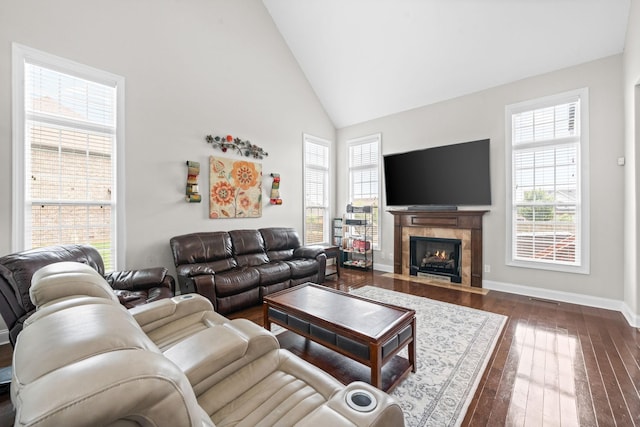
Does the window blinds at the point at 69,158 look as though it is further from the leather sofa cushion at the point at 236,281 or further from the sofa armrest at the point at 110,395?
the sofa armrest at the point at 110,395

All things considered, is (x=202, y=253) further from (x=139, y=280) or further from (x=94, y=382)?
(x=94, y=382)

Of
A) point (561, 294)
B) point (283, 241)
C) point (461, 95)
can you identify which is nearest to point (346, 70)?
point (461, 95)

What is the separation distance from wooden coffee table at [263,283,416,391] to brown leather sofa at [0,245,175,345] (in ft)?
3.98

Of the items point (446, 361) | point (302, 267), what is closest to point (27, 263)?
point (302, 267)

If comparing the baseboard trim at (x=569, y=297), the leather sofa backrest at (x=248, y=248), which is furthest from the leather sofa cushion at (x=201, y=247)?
the baseboard trim at (x=569, y=297)

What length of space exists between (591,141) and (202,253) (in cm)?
547

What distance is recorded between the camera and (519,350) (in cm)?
262

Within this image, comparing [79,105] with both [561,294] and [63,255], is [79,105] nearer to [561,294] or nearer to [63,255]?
[63,255]

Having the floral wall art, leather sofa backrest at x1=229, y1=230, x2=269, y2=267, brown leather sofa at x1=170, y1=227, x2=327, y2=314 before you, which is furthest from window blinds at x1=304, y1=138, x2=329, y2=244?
leather sofa backrest at x1=229, y1=230, x2=269, y2=267

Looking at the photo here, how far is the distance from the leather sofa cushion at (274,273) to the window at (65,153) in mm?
1811

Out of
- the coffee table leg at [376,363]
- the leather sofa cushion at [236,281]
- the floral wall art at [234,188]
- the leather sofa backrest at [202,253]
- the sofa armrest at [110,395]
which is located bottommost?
the coffee table leg at [376,363]

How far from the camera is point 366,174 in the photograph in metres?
6.24

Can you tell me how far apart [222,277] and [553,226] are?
15.3 ft

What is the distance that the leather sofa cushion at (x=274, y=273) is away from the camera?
3854 mm
